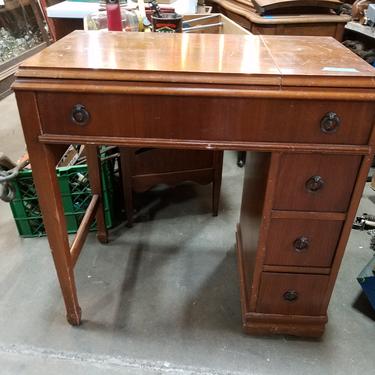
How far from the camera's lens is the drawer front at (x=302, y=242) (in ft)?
3.12

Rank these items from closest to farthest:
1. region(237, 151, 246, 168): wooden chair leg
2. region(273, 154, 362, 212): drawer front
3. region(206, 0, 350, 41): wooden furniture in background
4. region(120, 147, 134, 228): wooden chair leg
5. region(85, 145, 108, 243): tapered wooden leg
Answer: region(273, 154, 362, 212): drawer front
region(85, 145, 108, 243): tapered wooden leg
region(120, 147, 134, 228): wooden chair leg
region(206, 0, 350, 41): wooden furniture in background
region(237, 151, 246, 168): wooden chair leg

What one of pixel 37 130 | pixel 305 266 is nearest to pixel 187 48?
pixel 37 130

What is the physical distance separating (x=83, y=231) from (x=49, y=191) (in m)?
0.36

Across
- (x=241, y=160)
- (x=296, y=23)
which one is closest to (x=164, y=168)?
(x=241, y=160)

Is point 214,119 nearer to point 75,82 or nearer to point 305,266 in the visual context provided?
point 75,82

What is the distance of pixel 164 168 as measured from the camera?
1.61m

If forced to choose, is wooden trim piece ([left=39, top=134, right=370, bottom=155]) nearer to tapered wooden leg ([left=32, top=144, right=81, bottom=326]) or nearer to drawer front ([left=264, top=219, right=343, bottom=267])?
tapered wooden leg ([left=32, top=144, right=81, bottom=326])

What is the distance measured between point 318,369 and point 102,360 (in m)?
0.66

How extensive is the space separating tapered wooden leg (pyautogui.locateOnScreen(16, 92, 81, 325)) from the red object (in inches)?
23.8

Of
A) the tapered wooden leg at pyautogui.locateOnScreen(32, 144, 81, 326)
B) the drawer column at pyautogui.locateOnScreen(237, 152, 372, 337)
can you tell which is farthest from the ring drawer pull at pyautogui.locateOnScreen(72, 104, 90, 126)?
the drawer column at pyautogui.locateOnScreen(237, 152, 372, 337)

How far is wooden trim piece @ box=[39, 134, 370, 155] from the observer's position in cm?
81

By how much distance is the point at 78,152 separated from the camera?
166 cm

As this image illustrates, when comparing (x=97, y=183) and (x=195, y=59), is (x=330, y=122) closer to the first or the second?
(x=195, y=59)

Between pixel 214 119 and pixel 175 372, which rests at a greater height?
pixel 214 119
